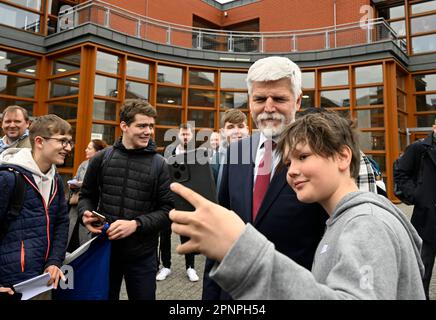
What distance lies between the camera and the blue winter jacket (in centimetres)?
212

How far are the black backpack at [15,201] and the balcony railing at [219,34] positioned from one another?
9.86 m

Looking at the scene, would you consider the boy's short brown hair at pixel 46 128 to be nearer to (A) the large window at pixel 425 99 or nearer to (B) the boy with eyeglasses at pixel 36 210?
(B) the boy with eyeglasses at pixel 36 210

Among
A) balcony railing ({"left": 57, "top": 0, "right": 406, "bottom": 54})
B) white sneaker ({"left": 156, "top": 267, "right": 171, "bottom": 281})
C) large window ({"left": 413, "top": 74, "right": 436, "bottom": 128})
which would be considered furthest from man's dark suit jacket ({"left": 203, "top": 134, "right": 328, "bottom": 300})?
large window ({"left": 413, "top": 74, "right": 436, "bottom": 128})

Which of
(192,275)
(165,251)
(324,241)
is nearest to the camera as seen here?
(324,241)

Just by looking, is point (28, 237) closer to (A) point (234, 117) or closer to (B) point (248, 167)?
(B) point (248, 167)

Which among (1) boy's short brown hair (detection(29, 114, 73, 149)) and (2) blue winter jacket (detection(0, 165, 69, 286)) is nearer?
(2) blue winter jacket (detection(0, 165, 69, 286))

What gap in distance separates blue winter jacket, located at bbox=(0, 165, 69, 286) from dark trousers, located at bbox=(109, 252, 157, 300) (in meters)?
0.45

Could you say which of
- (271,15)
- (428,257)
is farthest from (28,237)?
(271,15)

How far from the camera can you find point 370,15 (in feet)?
45.5

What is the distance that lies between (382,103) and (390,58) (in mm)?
1637

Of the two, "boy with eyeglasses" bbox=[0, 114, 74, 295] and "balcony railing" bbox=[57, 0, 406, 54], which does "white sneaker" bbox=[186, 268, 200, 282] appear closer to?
A: "boy with eyeglasses" bbox=[0, 114, 74, 295]

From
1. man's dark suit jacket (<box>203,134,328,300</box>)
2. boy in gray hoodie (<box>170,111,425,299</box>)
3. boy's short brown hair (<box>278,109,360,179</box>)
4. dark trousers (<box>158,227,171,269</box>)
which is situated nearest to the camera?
boy in gray hoodie (<box>170,111,425,299</box>)

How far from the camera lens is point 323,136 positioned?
1126mm

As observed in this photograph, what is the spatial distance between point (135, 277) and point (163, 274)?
82.2 inches
